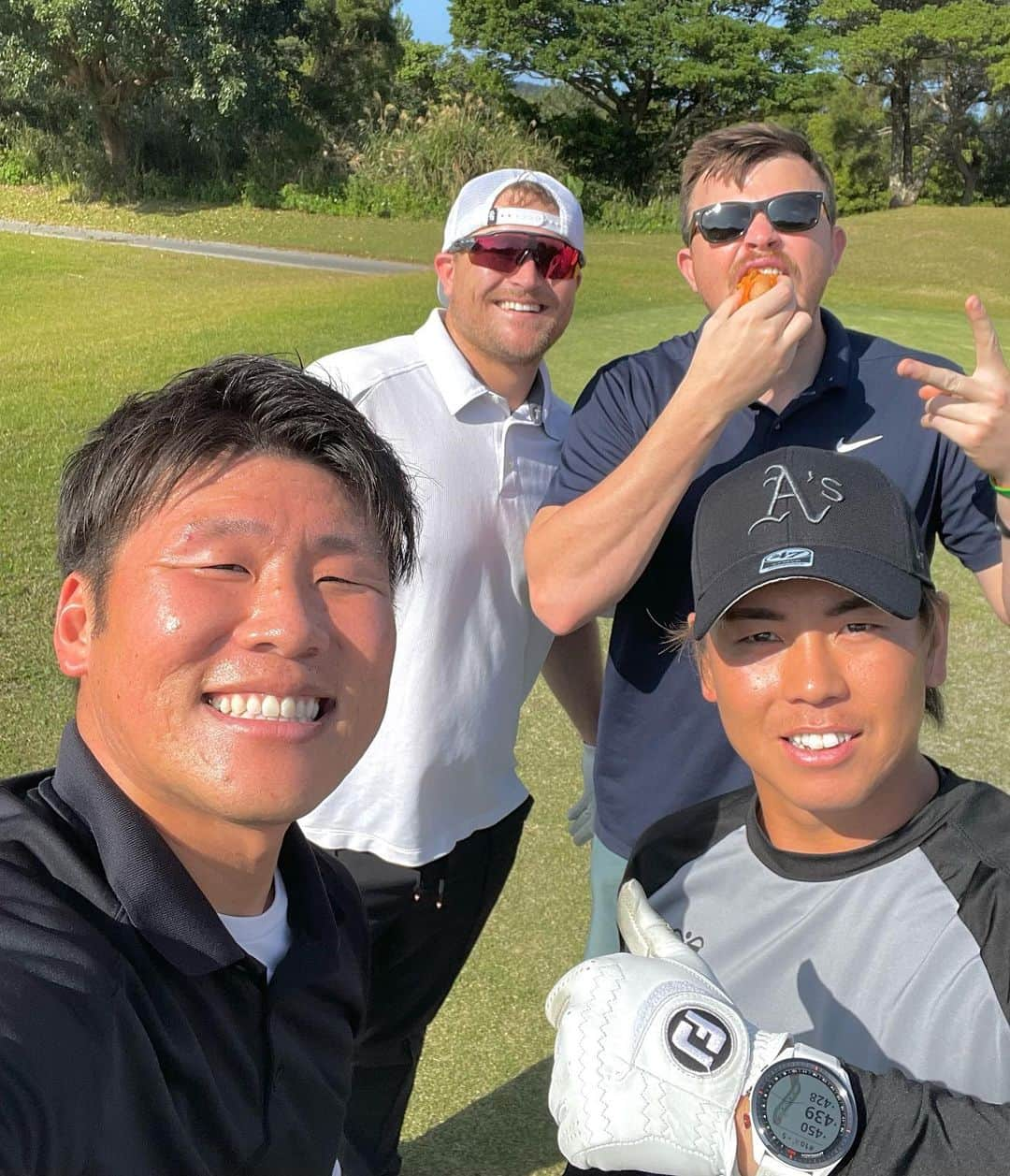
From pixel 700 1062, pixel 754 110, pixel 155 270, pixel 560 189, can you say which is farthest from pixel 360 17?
pixel 700 1062

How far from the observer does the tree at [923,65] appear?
3438cm

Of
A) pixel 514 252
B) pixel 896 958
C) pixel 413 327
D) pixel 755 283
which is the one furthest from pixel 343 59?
pixel 896 958

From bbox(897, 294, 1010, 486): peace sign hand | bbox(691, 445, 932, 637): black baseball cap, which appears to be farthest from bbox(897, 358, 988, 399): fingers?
bbox(691, 445, 932, 637): black baseball cap

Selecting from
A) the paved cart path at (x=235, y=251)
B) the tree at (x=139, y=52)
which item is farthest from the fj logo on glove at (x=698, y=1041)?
the tree at (x=139, y=52)

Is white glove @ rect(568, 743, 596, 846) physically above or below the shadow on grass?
above

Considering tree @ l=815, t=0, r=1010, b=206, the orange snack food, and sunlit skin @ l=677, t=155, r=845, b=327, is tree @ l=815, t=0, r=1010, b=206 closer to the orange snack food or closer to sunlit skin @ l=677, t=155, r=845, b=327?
sunlit skin @ l=677, t=155, r=845, b=327

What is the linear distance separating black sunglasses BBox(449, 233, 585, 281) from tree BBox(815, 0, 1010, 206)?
3650cm

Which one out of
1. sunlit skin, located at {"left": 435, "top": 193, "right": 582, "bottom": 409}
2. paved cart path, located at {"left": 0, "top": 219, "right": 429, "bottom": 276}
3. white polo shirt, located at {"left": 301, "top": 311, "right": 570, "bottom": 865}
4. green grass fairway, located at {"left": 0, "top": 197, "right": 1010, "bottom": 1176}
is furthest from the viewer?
paved cart path, located at {"left": 0, "top": 219, "right": 429, "bottom": 276}

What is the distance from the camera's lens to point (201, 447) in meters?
1.47

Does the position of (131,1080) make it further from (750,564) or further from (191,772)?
(750,564)

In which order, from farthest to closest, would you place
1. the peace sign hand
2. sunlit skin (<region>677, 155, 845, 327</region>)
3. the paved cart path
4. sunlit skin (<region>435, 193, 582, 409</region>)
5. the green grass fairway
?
the paved cart path
the green grass fairway
sunlit skin (<region>435, 193, 582, 409</region>)
sunlit skin (<region>677, 155, 845, 327</region>)
the peace sign hand

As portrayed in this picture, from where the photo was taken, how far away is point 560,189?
294 cm

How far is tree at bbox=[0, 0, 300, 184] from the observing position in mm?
26172

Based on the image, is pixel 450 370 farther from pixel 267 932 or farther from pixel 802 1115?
pixel 802 1115
